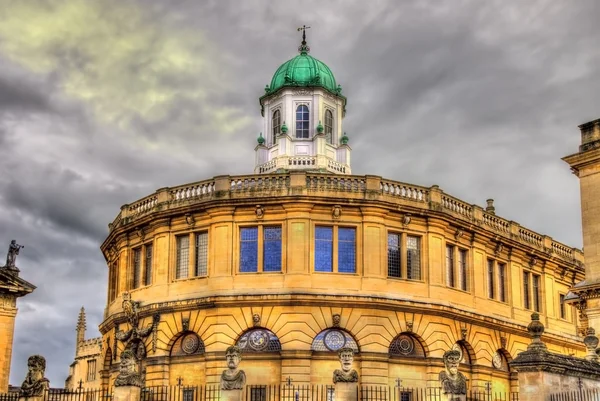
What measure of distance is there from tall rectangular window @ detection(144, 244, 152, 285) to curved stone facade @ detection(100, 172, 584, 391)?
5 cm

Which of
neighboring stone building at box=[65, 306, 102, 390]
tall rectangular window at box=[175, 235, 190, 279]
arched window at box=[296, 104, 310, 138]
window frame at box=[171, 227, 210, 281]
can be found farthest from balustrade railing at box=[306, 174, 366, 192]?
neighboring stone building at box=[65, 306, 102, 390]

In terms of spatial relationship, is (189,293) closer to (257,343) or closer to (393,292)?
(257,343)

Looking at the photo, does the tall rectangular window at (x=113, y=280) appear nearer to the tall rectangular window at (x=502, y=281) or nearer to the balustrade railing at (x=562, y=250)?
the tall rectangular window at (x=502, y=281)

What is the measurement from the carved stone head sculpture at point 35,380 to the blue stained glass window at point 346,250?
14.5 m

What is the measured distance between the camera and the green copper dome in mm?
56031

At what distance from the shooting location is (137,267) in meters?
45.4

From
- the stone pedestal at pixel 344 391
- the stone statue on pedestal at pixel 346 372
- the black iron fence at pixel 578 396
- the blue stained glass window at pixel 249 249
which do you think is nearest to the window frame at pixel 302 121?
the blue stained glass window at pixel 249 249

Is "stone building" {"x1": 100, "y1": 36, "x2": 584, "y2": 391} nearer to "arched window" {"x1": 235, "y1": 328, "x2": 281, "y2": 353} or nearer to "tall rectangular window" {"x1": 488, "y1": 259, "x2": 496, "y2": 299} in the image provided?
"arched window" {"x1": 235, "y1": 328, "x2": 281, "y2": 353}

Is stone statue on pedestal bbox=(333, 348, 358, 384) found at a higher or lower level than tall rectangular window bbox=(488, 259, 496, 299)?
lower

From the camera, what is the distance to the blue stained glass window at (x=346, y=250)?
1614 inches

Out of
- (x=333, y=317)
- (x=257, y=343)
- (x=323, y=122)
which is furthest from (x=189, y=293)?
(x=323, y=122)

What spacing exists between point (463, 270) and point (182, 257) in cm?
1408

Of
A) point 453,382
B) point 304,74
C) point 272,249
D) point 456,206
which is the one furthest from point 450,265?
point 453,382

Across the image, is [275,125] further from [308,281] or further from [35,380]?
[35,380]
